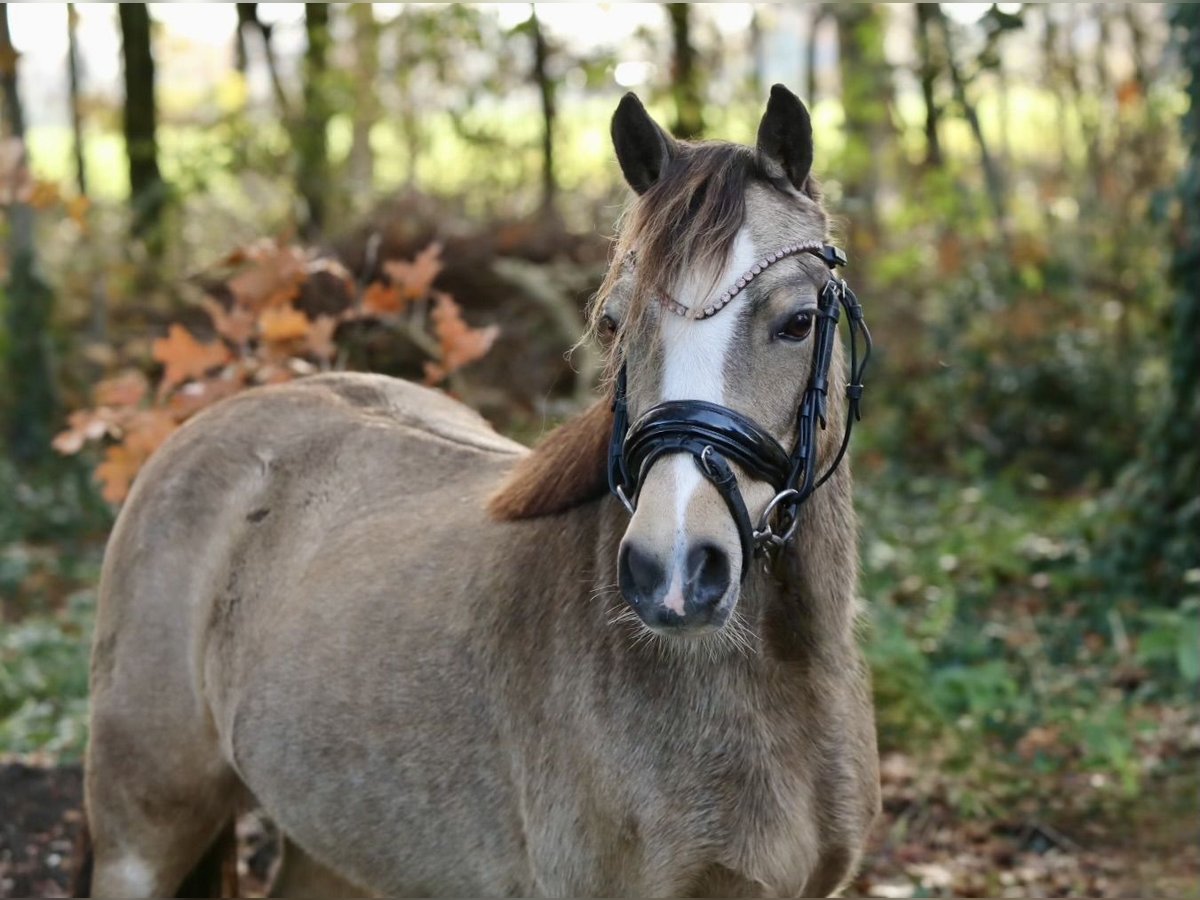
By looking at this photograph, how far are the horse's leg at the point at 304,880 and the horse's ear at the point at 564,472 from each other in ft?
5.03

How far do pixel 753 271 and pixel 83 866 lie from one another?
2.86 m

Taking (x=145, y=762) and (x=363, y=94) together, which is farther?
(x=363, y=94)

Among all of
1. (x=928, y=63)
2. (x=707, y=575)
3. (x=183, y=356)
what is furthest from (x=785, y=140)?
(x=928, y=63)

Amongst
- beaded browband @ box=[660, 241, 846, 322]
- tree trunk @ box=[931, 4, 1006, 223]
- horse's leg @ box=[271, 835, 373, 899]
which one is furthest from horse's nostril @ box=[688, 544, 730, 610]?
tree trunk @ box=[931, 4, 1006, 223]

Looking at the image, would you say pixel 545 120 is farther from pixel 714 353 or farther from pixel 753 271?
pixel 714 353

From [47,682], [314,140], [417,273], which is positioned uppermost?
[314,140]

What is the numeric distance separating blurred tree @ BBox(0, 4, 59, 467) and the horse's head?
9.36m

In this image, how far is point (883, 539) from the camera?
8.51 meters

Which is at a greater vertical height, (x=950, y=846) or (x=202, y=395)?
(x=202, y=395)

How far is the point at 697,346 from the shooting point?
248 cm

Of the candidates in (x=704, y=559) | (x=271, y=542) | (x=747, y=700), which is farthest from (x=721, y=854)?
(x=271, y=542)

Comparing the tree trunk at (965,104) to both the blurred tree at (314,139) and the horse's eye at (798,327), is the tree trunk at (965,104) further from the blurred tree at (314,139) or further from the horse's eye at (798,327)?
the horse's eye at (798,327)

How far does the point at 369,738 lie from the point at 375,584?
1.32ft

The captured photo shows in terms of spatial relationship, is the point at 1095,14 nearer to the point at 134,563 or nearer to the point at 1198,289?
the point at 1198,289
